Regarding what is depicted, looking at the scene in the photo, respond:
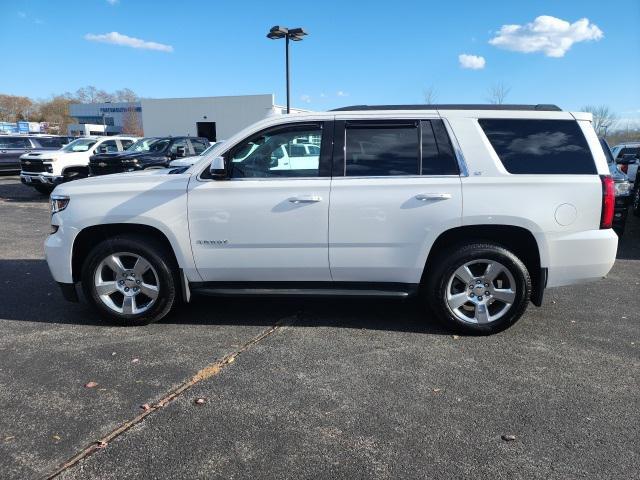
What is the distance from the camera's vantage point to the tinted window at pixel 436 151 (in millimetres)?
4125

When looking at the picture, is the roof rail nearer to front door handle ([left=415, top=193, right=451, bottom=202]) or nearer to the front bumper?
front door handle ([left=415, top=193, right=451, bottom=202])

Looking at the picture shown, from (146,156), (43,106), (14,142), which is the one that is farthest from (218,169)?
(43,106)

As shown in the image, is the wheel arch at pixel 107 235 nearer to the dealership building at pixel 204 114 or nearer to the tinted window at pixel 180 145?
the tinted window at pixel 180 145

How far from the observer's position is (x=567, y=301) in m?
5.29

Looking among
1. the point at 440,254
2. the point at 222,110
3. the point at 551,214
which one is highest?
the point at 222,110

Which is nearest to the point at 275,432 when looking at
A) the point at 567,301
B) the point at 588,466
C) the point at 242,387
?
the point at 242,387

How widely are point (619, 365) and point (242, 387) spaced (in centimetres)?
282

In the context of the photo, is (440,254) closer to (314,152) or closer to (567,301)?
(314,152)

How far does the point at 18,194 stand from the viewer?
Result: 16047mm

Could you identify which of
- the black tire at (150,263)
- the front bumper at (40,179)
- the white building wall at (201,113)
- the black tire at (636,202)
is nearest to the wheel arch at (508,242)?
the black tire at (150,263)

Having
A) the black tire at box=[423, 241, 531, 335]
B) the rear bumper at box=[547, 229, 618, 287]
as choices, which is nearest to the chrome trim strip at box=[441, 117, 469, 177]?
the black tire at box=[423, 241, 531, 335]

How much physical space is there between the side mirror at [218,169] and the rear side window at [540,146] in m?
2.21

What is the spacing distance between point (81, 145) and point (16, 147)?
5.23 meters

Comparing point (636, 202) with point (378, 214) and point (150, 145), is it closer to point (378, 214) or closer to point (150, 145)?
point (378, 214)
